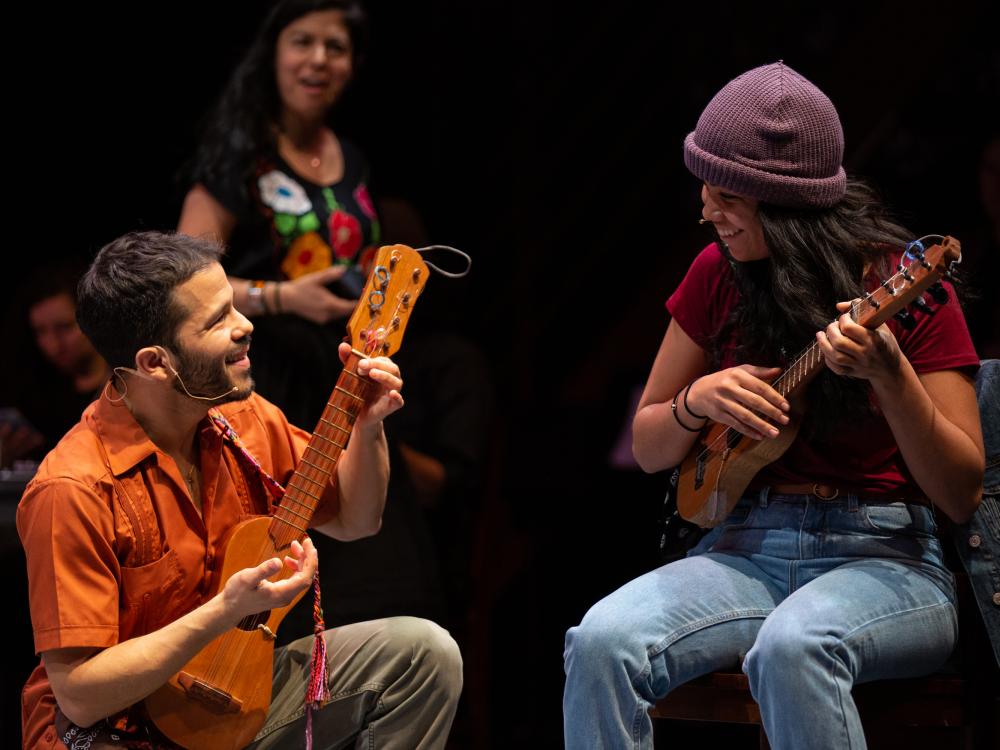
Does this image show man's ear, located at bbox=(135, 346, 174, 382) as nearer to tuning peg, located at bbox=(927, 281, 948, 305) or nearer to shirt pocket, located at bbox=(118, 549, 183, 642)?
shirt pocket, located at bbox=(118, 549, 183, 642)

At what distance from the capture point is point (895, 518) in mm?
2461

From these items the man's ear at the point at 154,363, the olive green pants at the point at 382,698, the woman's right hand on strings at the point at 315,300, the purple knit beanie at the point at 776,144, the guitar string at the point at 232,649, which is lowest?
the olive green pants at the point at 382,698

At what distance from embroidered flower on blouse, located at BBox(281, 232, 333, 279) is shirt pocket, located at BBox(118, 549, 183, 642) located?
1184mm

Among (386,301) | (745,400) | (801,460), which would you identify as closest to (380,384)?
(386,301)

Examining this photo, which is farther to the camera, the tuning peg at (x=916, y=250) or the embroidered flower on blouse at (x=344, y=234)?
the embroidered flower on blouse at (x=344, y=234)

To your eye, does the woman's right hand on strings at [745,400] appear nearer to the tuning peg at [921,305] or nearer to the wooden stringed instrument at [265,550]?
the tuning peg at [921,305]

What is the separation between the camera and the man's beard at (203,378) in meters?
2.43

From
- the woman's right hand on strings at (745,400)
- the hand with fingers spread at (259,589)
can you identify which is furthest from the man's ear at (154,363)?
the woman's right hand on strings at (745,400)

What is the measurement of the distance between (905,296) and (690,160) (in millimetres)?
513

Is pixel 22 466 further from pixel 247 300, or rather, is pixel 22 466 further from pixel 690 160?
pixel 690 160

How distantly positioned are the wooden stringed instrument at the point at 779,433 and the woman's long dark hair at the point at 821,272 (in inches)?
1.8

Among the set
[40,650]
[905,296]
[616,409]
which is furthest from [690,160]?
[616,409]

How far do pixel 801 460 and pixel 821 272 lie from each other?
1.13ft

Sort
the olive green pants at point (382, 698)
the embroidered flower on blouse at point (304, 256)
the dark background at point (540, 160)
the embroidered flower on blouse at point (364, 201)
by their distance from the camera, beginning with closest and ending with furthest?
the olive green pants at point (382, 698) < the embroidered flower on blouse at point (304, 256) < the embroidered flower on blouse at point (364, 201) < the dark background at point (540, 160)
